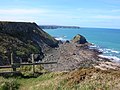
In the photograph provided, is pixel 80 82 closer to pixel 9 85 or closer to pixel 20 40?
pixel 9 85

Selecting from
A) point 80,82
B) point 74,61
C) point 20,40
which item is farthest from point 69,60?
point 80,82

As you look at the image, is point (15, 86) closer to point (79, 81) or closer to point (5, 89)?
point (5, 89)

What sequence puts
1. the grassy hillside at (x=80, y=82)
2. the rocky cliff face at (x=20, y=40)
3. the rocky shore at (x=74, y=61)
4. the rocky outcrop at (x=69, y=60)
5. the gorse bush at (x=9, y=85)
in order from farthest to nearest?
the rocky cliff face at (x=20, y=40) → the rocky outcrop at (x=69, y=60) → the rocky shore at (x=74, y=61) → the gorse bush at (x=9, y=85) → the grassy hillside at (x=80, y=82)

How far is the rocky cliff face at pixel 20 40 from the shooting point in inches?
2520

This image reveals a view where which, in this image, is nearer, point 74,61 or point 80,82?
point 80,82

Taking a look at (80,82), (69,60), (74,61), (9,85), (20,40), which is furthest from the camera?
(20,40)

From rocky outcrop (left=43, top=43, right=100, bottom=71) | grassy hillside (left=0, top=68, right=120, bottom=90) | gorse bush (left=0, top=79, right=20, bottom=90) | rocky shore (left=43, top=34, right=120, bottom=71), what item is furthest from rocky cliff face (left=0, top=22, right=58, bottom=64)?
grassy hillside (left=0, top=68, right=120, bottom=90)

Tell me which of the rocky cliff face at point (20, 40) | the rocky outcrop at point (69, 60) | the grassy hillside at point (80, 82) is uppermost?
the grassy hillside at point (80, 82)

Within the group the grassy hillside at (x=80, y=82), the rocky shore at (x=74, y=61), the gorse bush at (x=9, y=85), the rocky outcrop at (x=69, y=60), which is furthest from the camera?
the rocky outcrop at (x=69, y=60)

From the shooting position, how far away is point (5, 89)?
17188mm

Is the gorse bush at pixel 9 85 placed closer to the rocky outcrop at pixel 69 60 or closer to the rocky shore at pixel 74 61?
the rocky shore at pixel 74 61

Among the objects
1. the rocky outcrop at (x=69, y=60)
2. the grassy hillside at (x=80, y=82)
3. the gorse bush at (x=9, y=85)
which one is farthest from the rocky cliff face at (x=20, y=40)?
the grassy hillside at (x=80, y=82)

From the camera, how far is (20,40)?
76.6 meters

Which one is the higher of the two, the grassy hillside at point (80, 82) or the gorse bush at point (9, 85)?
the grassy hillside at point (80, 82)
